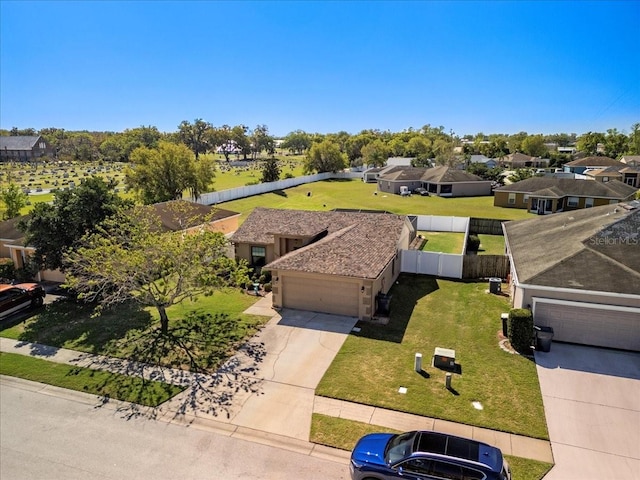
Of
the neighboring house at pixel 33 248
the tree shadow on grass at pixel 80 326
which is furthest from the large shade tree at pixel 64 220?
the tree shadow on grass at pixel 80 326

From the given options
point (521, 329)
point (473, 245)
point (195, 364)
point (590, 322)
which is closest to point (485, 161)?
point (473, 245)

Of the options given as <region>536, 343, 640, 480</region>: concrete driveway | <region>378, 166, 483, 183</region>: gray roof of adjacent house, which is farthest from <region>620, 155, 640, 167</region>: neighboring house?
<region>536, 343, 640, 480</region>: concrete driveway

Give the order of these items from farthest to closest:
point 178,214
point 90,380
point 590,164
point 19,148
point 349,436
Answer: point 19,148
point 590,164
point 178,214
point 90,380
point 349,436

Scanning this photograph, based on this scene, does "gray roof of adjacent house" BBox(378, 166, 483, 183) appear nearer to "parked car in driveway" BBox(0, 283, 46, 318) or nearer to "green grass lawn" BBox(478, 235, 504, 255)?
"green grass lawn" BBox(478, 235, 504, 255)

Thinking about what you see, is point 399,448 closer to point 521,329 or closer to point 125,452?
point 125,452

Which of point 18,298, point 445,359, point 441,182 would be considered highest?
point 441,182

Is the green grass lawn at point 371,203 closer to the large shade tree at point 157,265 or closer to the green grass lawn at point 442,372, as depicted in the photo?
the large shade tree at point 157,265
